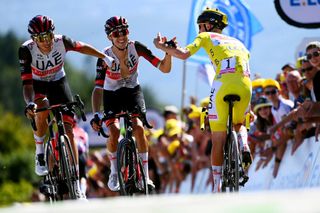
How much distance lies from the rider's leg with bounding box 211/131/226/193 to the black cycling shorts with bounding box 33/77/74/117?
1842 millimetres

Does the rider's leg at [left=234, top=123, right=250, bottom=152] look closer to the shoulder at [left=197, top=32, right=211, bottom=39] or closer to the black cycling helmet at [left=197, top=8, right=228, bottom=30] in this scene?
the shoulder at [left=197, top=32, right=211, bottom=39]

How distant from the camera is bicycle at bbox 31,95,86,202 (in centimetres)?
1076

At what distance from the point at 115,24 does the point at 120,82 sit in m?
0.67

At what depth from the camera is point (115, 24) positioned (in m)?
11.0

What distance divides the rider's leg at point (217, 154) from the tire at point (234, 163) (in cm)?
26

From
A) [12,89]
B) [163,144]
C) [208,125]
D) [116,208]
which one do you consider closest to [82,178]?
[163,144]

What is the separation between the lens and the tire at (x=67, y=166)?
1075 centimetres

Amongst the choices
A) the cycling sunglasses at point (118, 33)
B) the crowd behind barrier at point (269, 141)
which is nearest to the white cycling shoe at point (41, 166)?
the cycling sunglasses at point (118, 33)

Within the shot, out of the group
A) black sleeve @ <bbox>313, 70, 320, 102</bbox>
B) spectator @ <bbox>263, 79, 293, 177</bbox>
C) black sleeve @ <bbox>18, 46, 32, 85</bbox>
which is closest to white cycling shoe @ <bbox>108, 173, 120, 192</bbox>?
black sleeve @ <bbox>18, 46, 32, 85</bbox>

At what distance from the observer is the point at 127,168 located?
10.8 m

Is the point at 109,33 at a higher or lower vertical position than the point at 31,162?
higher

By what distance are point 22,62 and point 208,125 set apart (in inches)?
87.0

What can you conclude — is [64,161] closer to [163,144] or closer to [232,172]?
[232,172]

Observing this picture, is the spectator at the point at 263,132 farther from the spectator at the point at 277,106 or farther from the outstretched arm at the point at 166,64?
the outstretched arm at the point at 166,64
